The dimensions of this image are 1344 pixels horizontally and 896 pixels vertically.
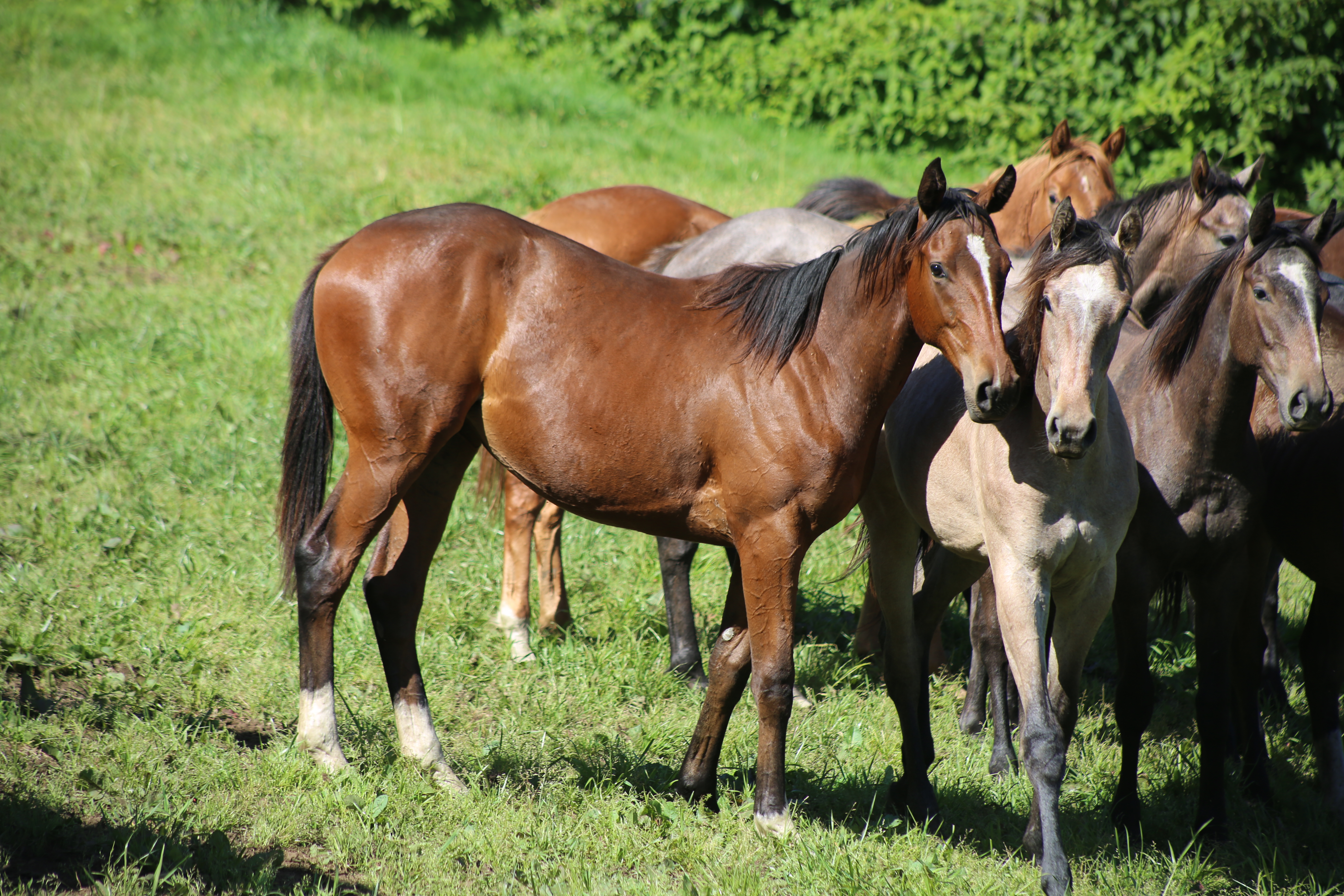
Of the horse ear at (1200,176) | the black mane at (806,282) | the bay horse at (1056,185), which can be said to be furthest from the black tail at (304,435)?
the horse ear at (1200,176)

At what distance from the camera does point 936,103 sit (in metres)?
12.8

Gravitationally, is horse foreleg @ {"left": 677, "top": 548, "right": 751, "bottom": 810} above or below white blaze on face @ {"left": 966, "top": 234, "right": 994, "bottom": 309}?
below

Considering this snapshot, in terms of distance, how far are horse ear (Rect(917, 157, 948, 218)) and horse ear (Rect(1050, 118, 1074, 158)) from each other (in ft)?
10.0

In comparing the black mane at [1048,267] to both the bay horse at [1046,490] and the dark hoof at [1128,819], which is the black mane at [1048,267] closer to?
the bay horse at [1046,490]

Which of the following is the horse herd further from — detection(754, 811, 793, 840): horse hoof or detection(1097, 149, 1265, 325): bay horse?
detection(1097, 149, 1265, 325): bay horse

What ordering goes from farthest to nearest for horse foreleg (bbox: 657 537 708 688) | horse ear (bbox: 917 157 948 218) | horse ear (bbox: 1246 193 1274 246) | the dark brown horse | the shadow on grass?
horse foreleg (bbox: 657 537 708 688) → the dark brown horse → horse ear (bbox: 1246 193 1274 246) → horse ear (bbox: 917 157 948 218) → the shadow on grass

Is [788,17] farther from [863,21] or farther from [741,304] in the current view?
[741,304]

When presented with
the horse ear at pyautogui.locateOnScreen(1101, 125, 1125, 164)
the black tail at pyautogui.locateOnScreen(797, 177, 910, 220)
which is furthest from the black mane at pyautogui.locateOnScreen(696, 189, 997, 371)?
the horse ear at pyautogui.locateOnScreen(1101, 125, 1125, 164)

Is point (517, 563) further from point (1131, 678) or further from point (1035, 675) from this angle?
point (1131, 678)

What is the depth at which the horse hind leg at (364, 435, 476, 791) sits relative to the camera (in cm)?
374

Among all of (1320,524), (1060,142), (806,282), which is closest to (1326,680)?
(1320,524)

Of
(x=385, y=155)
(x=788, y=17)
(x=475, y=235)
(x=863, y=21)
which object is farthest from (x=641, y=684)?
(x=788, y=17)

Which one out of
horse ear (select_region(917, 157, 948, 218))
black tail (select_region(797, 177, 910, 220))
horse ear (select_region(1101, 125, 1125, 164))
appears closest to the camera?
horse ear (select_region(917, 157, 948, 218))

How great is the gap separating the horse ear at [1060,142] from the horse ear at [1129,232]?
2708 millimetres
